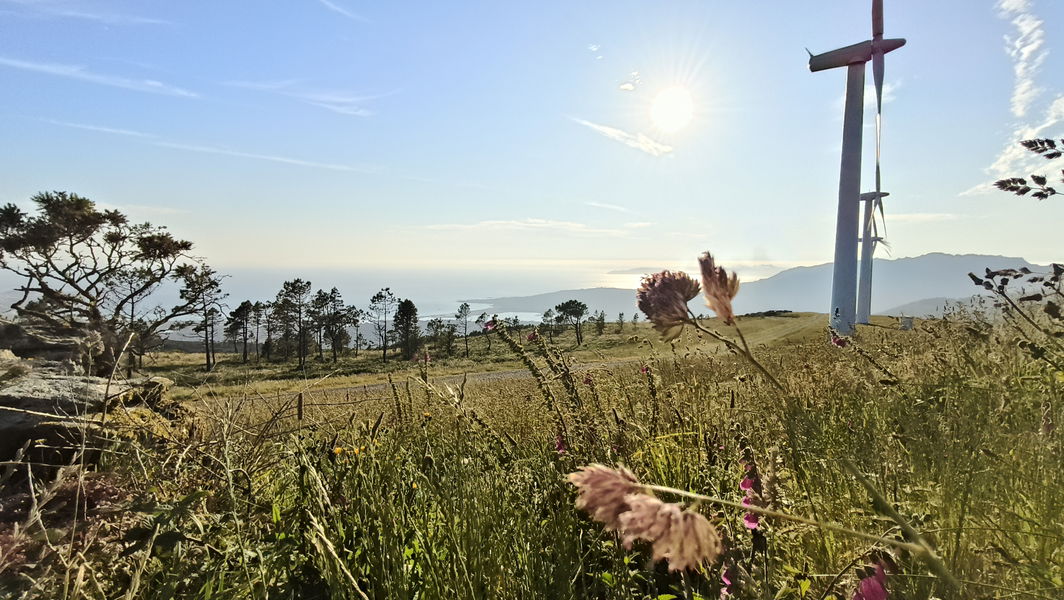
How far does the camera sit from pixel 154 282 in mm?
27094

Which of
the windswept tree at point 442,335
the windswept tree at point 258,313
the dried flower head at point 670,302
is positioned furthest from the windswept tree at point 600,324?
the dried flower head at point 670,302

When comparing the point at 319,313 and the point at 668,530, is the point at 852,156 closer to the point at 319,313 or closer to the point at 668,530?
the point at 668,530

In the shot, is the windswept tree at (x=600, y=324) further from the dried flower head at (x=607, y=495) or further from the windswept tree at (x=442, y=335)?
the dried flower head at (x=607, y=495)

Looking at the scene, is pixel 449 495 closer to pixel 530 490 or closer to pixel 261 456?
pixel 530 490

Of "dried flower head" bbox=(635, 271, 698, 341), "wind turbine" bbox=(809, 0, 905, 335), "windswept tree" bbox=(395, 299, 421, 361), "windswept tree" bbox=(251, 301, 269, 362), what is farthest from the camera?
"windswept tree" bbox=(251, 301, 269, 362)

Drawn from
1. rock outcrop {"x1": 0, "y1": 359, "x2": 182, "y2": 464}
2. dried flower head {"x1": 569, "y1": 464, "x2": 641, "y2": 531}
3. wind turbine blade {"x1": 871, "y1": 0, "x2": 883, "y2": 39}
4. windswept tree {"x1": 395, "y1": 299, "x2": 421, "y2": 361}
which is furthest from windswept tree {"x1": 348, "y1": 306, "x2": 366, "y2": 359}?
dried flower head {"x1": 569, "y1": 464, "x2": 641, "y2": 531}

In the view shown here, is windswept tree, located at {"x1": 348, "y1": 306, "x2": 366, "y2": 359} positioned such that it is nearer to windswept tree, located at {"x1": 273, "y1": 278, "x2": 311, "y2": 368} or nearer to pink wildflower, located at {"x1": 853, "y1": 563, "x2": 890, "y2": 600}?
windswept tree, located at {"x1": 273, "y1": 278, "x2": 311, "y2": 368}

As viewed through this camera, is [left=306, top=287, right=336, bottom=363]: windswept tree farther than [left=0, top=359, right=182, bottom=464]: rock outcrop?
Yes

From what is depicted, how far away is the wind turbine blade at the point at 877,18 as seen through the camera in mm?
21344

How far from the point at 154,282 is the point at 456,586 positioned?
31.1 meters

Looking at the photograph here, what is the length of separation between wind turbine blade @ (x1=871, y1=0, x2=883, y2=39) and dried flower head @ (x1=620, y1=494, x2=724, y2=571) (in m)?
26.8

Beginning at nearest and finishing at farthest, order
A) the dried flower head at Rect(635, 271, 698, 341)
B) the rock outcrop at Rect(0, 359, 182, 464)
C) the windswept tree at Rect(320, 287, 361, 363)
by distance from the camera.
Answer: the dried flower head at Rect(635, 271, 698, 341)
the rock outcrop at Rect(0, 359, 182, 464)
the windswept tree at Rect(320, 287, 361, 363)

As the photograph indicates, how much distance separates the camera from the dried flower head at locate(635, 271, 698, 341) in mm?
886

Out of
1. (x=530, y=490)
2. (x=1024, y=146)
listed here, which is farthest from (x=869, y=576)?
(x=1024, y=146)
